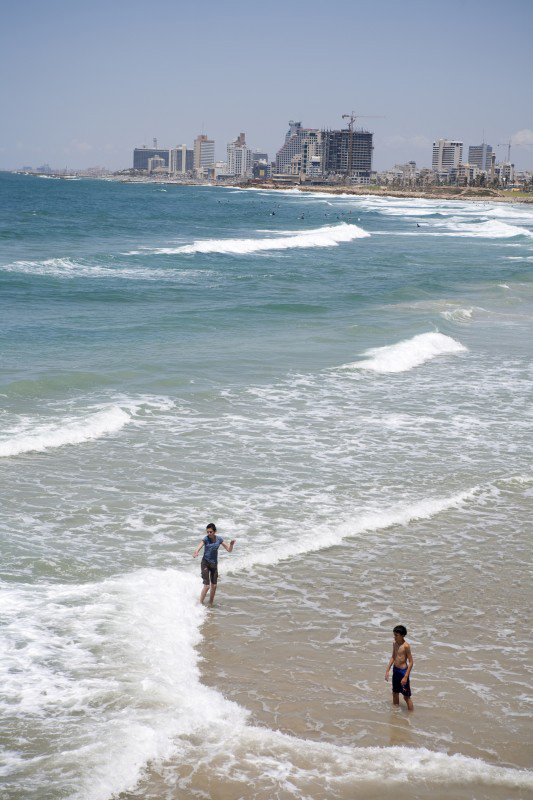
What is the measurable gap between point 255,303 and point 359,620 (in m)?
25.0

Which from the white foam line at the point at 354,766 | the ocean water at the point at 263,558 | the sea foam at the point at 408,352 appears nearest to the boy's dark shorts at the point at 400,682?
the ocean water at the point at 263,558

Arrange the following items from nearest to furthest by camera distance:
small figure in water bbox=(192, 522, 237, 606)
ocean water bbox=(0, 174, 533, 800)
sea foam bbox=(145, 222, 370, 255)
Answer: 1. ocean water bbox=(0, 174, 533, 800)
2. small figure in water bbox=(192, 522, 237, 606)
3. sea foam bbox=(145, 222, 370, 255)

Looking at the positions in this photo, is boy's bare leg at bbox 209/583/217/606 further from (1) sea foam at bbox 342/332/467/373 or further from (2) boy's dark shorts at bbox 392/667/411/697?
(1) sea foam at bbox 342/332/467/373

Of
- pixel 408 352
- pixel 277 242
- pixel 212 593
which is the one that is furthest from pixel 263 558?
pixel 277 242

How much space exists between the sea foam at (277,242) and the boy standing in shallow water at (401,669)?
1816 inches

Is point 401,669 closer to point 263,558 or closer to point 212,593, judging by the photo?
point 212,593

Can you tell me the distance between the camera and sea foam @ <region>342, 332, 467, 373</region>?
2420cm

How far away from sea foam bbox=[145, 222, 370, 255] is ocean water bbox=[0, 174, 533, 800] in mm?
27218

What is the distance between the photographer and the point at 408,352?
25875 millimetres

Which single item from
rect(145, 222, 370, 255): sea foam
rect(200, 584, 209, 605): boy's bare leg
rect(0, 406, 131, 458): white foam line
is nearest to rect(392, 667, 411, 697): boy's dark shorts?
rect(200, 584, 209, 605): boy's bare leg

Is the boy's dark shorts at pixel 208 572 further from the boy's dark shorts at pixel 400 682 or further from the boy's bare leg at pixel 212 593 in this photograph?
the boy's dark shorts at pixel 400 682

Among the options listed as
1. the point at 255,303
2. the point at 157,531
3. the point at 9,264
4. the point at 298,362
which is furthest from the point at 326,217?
the point at 157,531

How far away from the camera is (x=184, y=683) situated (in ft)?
30.3

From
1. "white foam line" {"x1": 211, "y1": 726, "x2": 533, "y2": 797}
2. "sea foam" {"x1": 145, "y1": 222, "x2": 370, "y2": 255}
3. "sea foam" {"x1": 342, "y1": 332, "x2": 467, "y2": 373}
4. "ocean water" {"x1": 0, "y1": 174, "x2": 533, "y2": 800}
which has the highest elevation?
"sea foam" {"x1": 145, "y1": 222, "x2": 370, "y2": 255}
